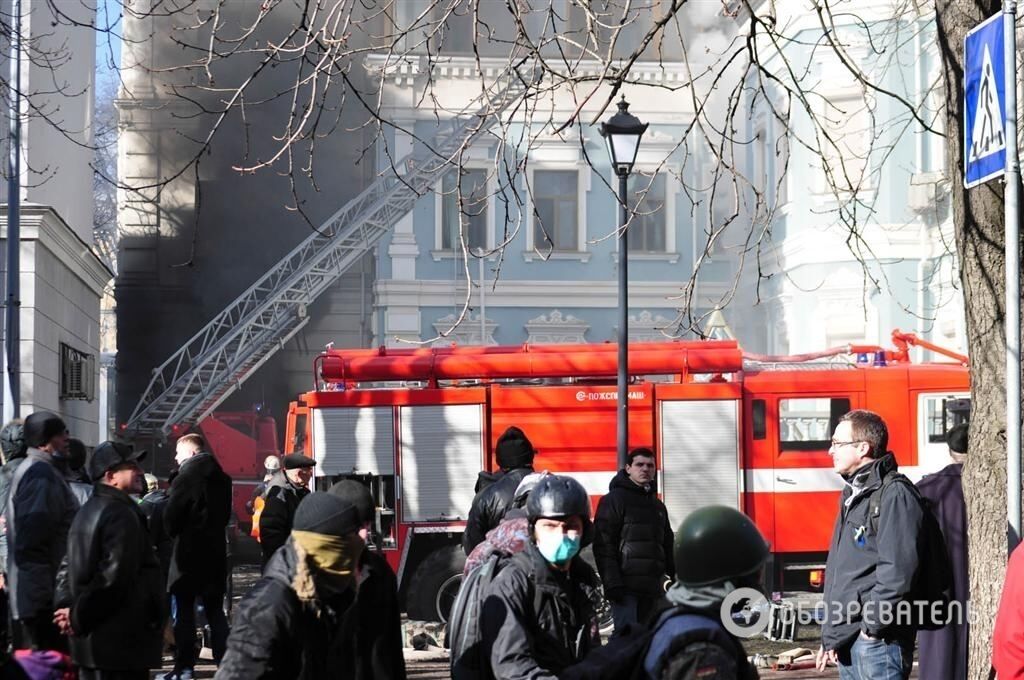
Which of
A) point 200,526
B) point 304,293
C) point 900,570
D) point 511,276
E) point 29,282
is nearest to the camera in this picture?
point 900,570

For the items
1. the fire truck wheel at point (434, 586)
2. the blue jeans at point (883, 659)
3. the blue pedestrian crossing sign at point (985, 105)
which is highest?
the blue pedestrian crossing sign at point (985, 105)

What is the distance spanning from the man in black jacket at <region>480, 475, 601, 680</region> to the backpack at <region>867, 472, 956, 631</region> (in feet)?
6.16

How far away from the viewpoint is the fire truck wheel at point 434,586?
13555 mm

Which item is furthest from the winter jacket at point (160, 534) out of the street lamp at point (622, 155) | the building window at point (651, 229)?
the building window at point (651, 229)

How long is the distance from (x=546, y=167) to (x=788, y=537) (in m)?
19.9

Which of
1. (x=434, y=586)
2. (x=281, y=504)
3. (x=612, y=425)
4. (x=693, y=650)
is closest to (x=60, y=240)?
(x=434, y=586)

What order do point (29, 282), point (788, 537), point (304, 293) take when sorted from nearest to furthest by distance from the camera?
point (788, 537), point (29, 282), point (304, 293)

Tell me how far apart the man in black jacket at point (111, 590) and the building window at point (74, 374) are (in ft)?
49.5

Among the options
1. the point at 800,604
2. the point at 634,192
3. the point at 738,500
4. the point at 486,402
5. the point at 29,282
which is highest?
the point at 634,192

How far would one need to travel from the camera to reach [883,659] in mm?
6086

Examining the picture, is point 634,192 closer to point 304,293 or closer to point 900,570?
point 304,293

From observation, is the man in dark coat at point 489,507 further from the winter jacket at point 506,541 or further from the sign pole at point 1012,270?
the sign pole at point 1012,270

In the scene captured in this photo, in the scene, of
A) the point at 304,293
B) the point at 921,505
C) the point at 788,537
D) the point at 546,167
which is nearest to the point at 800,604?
the point at 788,537

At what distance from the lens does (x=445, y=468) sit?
48.5 ft
